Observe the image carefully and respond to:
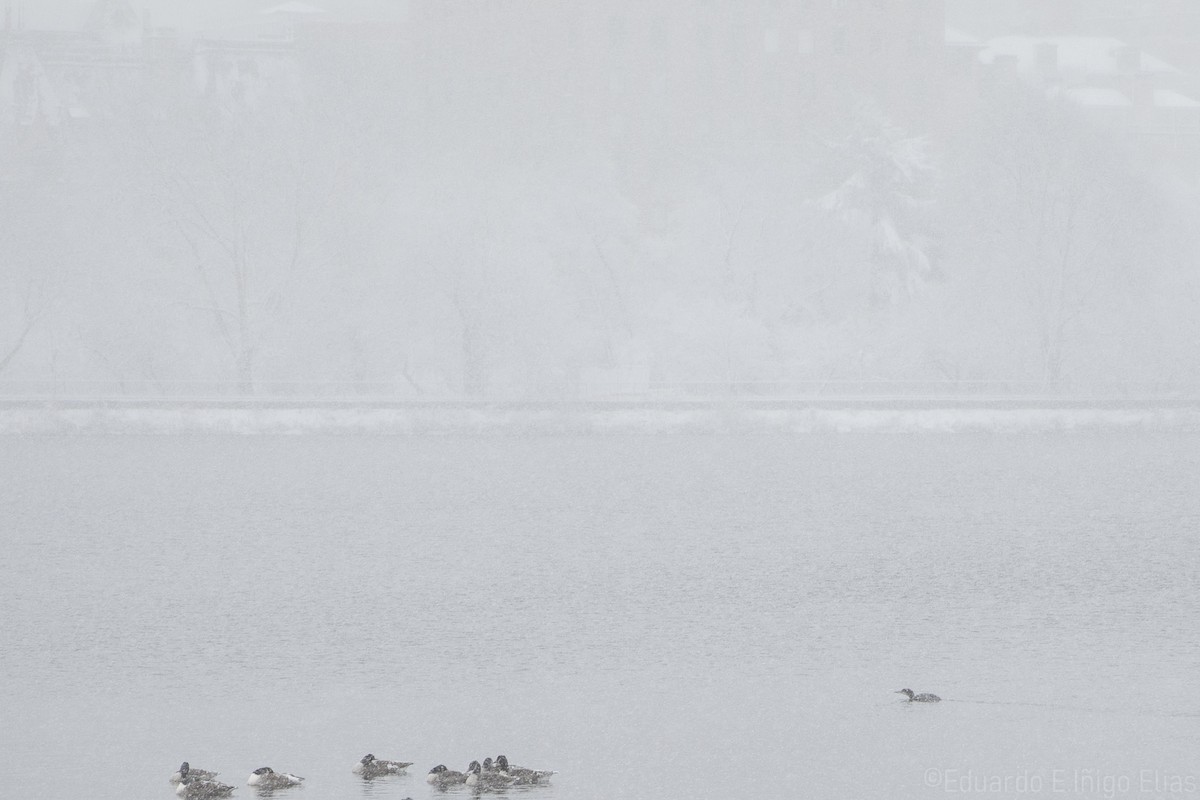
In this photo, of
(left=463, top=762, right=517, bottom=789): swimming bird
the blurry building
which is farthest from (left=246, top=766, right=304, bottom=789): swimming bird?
the blurry building

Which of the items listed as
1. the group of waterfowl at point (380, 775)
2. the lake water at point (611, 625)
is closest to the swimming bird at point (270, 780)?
the group of waterfowl at point (380, 775)

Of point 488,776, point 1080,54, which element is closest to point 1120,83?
point 1080,54

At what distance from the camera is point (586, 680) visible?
1948 centimetres

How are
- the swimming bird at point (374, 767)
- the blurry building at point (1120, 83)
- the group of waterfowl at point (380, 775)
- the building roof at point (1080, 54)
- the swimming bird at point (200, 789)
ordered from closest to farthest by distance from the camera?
the swimming bird at point (200, 789)
the group of waterfowl at point (380, 775)
the swimming bird at point (374, 767)
the blurry building at point (1120, 83)
the building roof at point (1080, 54)

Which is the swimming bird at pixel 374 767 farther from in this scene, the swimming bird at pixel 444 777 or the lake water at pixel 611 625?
the swimming bird at pixel 444 777

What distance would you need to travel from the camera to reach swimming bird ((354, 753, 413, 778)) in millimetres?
15383

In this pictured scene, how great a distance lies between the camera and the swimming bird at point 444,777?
49.7ft

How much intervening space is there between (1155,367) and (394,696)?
41616 mm

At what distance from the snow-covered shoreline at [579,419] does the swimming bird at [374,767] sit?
32.6 metres

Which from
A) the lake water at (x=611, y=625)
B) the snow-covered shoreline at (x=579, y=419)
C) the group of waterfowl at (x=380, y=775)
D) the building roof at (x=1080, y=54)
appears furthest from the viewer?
the building roof at (x=1080, y=54)

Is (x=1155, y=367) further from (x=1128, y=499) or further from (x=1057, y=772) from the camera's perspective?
(x=1057, y=772)

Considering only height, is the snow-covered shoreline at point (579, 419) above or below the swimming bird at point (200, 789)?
→ above

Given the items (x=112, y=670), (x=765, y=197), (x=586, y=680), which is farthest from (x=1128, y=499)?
(x=765, y=197)

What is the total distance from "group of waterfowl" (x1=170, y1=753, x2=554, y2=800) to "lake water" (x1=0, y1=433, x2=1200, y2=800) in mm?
163
